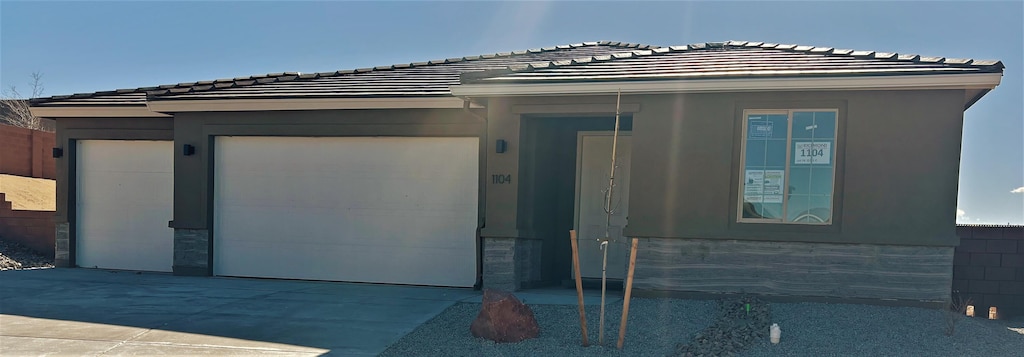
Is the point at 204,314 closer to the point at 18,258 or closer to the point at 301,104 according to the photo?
the point at 301,104

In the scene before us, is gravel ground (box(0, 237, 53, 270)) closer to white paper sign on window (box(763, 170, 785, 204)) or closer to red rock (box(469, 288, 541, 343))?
red rock (box(469, 288, 541, 343))

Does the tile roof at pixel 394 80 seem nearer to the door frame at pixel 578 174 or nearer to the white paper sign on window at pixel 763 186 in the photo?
the door frame at pixel 578 174

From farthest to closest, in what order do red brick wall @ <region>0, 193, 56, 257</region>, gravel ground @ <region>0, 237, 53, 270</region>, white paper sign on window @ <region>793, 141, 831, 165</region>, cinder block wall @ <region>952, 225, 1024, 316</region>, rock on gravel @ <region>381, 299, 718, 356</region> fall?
red brick wall @ <region>0, 193, 56, 257</region>, gravel ground @ <region>0, 237, 53, 270</region>, cinder block wall @ <region>952, 225, 1024, 316</region>, white paper sign on window @ <region>793, 141, 831, 165</region>, rock on gravel @ <region>381, 299, 718, 356</region>

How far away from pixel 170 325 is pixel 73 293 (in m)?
2.84

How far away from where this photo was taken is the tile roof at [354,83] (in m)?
9.75

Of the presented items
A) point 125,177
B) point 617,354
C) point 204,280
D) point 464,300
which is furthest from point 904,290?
point 125,177

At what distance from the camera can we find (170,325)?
664 centimetres

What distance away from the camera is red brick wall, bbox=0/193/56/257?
12.1m

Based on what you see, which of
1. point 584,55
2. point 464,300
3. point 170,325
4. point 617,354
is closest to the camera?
point 617,354

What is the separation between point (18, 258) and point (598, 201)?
10.3m

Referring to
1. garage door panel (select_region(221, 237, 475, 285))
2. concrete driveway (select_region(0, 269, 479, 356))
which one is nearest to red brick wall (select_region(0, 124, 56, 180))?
concrete driveway (select_region(0, 269, 479, 356))

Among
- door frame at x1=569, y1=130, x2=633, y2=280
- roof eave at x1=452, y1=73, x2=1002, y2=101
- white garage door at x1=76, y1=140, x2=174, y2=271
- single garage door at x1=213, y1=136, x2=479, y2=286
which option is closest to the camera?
roof eave at x1=452, y1=73, x2=1002, y2=101

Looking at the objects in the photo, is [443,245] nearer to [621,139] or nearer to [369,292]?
[369,292]

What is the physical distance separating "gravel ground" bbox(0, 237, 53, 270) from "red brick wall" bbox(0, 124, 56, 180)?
9860mm
